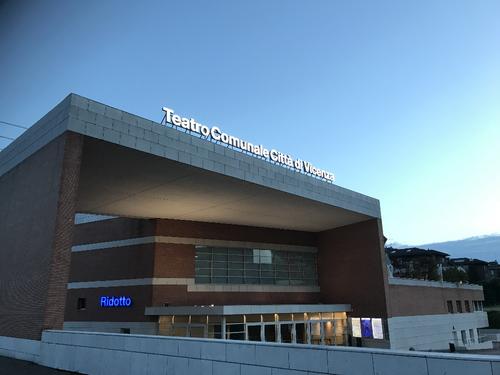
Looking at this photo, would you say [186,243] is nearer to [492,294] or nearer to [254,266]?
[254,266]

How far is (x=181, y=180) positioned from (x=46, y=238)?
28.7 feet

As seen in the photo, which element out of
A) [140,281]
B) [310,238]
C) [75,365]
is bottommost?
[75,365]

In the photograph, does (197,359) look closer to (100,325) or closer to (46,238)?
(46,238)

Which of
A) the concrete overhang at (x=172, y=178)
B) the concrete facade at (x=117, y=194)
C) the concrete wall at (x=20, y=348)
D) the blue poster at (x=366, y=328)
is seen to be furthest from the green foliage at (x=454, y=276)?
the concrete wall at (x=20, y=348)

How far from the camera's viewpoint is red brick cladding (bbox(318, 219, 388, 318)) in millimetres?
37000

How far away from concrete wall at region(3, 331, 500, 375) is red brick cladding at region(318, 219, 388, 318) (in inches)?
1116

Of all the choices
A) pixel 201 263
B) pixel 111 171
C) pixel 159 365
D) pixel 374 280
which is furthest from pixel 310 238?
pixel 159 365

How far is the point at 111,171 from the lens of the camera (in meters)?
23.1

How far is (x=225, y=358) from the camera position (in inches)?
412

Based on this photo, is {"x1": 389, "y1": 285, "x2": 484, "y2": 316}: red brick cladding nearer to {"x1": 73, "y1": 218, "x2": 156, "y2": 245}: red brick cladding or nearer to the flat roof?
the flat roof

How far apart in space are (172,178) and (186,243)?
1093 centimetres

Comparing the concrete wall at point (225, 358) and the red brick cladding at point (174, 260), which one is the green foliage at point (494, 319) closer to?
the red brick cladding at point (174, 260)

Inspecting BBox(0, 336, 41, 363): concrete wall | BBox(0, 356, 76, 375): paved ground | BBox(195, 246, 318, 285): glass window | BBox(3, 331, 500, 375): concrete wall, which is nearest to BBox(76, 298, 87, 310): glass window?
BBox(195, 246, 318, 285): glass window

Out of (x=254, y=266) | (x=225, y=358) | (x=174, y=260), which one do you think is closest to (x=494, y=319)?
(x=254, y=266)
